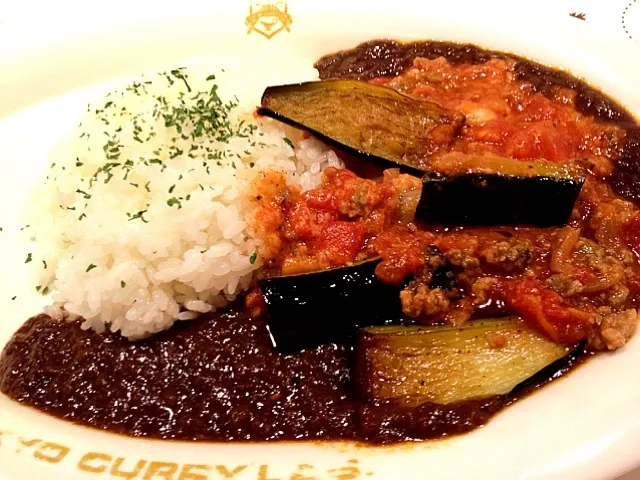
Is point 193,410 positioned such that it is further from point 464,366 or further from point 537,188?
point 537,188

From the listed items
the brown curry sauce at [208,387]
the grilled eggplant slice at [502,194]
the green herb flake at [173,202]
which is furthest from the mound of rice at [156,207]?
the grilled eggplant slice at [502,194]

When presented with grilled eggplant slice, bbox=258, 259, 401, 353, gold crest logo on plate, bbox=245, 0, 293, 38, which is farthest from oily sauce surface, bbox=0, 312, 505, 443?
gold crest logo on plate, bbox=245, 0, 293, 38

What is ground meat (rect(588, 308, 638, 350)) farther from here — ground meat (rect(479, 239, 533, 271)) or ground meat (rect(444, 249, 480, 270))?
ground meat (rect(444, 249, 480, 270))

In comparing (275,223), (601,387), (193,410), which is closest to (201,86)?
(275,223)

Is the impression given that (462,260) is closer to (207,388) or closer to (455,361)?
(455,361)

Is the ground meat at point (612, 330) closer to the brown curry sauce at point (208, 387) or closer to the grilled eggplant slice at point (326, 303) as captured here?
the brown curry sauce at point (208, 387)

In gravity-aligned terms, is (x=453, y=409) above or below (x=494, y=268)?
below
